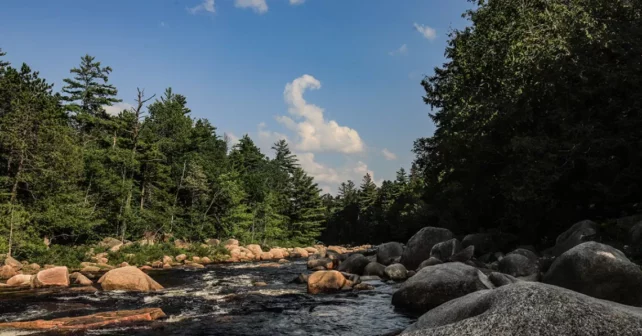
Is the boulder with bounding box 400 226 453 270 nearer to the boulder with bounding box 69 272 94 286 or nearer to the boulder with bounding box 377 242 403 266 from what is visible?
the boulder with bounding box 377 242 403 266

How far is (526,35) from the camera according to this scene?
63.6 feet

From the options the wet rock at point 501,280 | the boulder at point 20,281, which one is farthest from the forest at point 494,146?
the wet rock at point 501,280

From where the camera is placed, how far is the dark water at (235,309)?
8.80 metres

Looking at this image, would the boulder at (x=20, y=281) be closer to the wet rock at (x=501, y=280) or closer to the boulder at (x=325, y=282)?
the boulder at (x=325, y=282)

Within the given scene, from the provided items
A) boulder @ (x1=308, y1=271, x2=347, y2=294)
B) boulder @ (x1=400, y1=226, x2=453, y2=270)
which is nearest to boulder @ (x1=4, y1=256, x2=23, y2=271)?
boulder @ (x1=308, y1=271, x2=347, y2=294)

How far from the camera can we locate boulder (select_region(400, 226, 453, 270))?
19.6 meters

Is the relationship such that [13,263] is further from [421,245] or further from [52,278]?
[421,245]

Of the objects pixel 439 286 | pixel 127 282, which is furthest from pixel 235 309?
pixel 439 286

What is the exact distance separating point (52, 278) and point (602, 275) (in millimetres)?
18248

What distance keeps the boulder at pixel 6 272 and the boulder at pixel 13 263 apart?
33.5 inches

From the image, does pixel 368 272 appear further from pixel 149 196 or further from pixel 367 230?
pixel 367 230

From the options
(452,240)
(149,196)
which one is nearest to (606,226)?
(452,240)

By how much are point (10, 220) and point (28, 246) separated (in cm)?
162

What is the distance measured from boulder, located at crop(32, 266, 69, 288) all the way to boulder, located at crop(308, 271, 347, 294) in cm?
972
